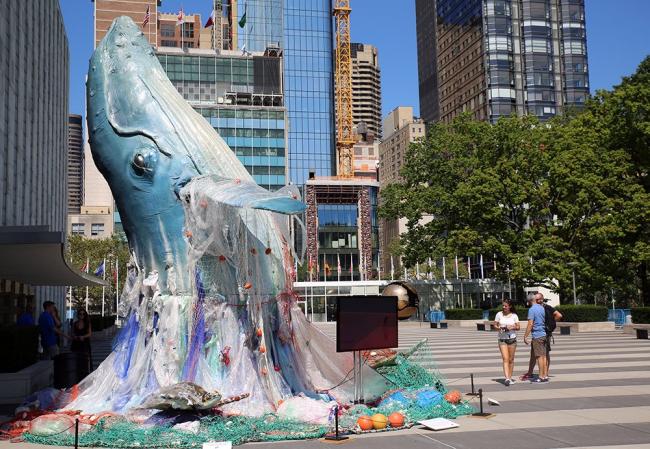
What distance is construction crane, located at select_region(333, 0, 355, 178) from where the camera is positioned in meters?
114

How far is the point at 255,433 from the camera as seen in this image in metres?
8.94

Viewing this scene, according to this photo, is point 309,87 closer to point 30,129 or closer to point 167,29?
point 167,29

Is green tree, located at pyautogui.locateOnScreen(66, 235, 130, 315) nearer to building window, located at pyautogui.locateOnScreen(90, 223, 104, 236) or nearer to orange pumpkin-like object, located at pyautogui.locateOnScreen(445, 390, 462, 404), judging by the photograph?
orange pumpkin-like object, located at pyautogui.locateOnScreen(445, 390, 462, 404)

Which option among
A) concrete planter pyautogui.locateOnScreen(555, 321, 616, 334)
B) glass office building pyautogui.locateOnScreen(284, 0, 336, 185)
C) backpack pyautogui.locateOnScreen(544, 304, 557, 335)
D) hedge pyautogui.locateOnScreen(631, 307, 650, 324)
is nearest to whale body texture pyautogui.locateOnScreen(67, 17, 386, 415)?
backpack pyautogui.locateOnScreen(544, 304, 557, 335)

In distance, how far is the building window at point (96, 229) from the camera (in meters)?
143

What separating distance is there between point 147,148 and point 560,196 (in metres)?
31.2

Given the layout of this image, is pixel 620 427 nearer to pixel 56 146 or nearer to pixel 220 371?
pixel 220 371

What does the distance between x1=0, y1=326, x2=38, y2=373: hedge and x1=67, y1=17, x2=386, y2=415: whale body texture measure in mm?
3092

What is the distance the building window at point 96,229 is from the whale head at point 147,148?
137129 millimetres

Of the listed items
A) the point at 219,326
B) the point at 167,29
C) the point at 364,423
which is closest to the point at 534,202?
the point at 219,326

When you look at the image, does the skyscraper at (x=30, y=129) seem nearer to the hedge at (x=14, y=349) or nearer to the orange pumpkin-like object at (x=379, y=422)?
the hedge at (x=14, y=349)

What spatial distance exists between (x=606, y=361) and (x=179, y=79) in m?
90.5

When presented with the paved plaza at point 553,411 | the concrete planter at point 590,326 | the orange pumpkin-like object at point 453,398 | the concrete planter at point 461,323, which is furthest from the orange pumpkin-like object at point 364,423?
the concrete planter at point 461,323

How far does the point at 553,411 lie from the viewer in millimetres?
10531
